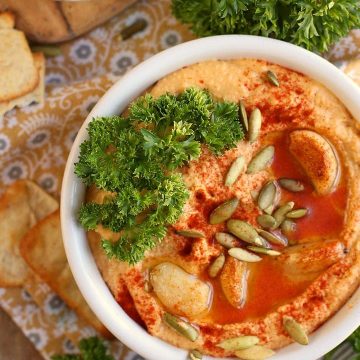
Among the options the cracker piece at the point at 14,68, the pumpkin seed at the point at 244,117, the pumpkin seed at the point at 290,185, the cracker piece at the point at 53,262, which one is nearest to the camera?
the pumpkin seed at the point at 244,117

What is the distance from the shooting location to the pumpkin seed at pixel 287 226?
2.58m

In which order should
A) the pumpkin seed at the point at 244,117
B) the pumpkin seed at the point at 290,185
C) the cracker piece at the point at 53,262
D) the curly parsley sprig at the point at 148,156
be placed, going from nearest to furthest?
the curly parsley sprig at the point at 148,156 < the pumpkin seed at the point at 244,117 < the pumpkin seed at the point at 290,185 < the cracker piece at the point at 53,262

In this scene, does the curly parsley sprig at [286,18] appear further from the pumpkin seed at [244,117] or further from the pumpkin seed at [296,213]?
the pumpkin seed at [296,213]

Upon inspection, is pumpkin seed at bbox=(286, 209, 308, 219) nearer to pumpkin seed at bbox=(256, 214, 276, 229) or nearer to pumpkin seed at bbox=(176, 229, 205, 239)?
pumpkin seed at bbox=(256, 214, 276, 229)

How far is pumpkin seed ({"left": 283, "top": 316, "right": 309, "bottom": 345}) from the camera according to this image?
99.0 inches

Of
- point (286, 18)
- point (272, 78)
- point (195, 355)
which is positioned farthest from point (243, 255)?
point (286, 18)

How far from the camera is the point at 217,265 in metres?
2.53

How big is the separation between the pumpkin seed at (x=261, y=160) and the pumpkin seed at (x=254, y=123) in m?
0.08

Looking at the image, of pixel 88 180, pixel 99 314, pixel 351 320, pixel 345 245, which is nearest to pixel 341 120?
pixel 345 245

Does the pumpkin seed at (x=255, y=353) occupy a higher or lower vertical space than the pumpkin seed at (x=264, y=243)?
lower

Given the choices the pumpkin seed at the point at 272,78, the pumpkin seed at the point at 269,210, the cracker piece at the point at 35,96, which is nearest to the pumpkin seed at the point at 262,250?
the pumpkin seed at the point at 269,210

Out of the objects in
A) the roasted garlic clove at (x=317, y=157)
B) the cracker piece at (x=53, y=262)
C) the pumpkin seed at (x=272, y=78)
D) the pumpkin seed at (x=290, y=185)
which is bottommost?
the cracker piece at (x=53, y=262)

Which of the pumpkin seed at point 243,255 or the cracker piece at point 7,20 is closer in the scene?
the pumpkin seed at point 243,255

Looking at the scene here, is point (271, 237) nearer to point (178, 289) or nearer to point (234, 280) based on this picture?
point (234, 280)
